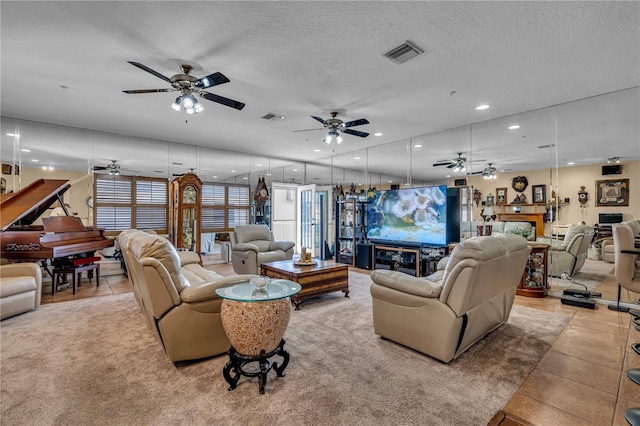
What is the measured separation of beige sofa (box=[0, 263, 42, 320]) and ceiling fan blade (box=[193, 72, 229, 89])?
320 centimetres

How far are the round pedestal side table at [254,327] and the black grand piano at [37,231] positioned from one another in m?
3.62

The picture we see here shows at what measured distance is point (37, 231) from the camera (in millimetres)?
4211

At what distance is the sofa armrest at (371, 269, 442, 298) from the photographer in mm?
2414

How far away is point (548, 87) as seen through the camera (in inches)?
141

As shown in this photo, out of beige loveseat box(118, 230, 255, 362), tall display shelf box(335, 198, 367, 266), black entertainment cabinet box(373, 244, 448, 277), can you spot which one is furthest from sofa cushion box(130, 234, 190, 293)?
tall display shelf box(335, 198, 367, 266)

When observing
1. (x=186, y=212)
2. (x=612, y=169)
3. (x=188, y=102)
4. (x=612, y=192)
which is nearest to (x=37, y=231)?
(x=186, y=212)

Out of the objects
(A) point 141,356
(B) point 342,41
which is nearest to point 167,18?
(B) point 342,41

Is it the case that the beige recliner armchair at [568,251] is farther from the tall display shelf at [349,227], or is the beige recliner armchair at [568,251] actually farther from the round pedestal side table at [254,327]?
the round pedestal side table at [254,327]

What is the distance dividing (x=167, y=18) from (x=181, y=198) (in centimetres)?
411

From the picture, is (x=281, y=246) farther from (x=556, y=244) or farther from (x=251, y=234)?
(x=556, y=244)

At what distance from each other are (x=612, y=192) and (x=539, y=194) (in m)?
1.12

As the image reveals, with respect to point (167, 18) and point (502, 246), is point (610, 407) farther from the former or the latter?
point (167, 18)

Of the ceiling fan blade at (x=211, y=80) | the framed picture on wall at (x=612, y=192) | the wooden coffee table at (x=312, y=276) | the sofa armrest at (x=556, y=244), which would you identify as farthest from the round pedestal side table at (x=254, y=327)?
the framed picture on wall at (x=612, y=192)

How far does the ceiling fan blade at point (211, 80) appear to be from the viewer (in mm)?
2682
